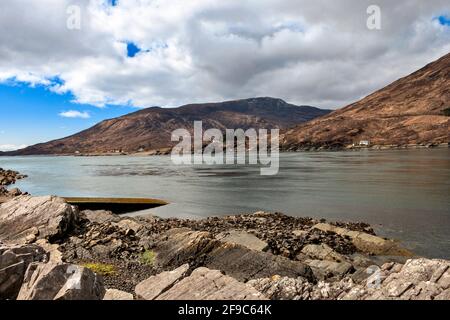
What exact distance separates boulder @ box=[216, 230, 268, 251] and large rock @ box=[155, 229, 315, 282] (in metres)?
1.76

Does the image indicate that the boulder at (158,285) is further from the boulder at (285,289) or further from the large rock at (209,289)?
the boulder at (285,289)

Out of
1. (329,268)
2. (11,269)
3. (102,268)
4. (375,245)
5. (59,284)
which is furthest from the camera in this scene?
(375,245)

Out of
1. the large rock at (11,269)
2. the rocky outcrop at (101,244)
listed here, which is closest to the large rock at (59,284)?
the large rock at (11,269)

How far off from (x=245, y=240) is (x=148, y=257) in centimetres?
511

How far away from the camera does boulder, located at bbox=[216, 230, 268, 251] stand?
1781 cm

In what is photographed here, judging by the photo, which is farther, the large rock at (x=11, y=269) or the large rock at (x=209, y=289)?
the large rock at (x=209, y=289)

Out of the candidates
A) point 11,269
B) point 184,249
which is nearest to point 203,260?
point 184,249

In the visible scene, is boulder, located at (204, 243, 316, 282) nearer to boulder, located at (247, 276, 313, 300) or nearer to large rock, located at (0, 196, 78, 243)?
boulder, located at (247, 276, 313, 300)

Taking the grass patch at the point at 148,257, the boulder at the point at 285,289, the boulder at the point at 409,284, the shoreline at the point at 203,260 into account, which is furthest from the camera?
the grass patch at the point at 148,257

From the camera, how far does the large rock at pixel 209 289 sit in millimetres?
10078

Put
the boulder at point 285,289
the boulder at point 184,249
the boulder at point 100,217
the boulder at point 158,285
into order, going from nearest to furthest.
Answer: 1. the boulder at point 285,289
2. the boulder at point 158,285
3. the boulder at point 184,249
4. the boulder at point 100,217

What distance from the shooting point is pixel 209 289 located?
10.6 metres

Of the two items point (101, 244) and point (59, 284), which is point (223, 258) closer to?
point (101, 244)

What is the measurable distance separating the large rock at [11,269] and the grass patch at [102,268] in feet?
12.2
